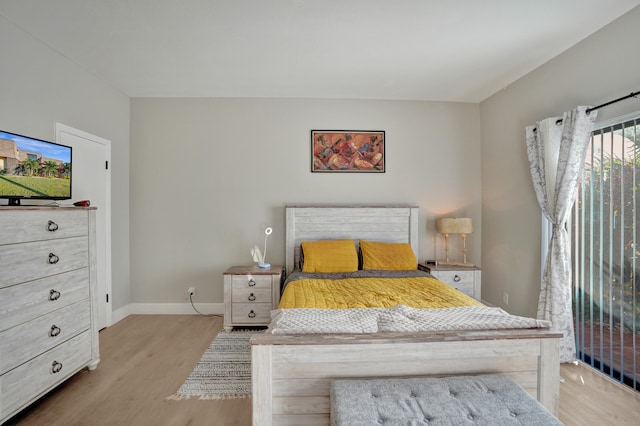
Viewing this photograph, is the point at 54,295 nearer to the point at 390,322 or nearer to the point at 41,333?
the point at 41,333

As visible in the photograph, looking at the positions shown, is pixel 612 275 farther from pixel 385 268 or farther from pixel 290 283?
pixel 290 283

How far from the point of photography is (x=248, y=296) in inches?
124

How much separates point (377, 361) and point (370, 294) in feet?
3.32

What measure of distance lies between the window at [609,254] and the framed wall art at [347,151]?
78.6 inches

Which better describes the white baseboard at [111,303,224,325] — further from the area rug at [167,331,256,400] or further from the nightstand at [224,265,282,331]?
the area rug at [167,331,256,400]

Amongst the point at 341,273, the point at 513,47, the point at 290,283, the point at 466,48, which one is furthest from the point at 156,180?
the point at 513,47

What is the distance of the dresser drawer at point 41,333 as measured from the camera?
1.69 metres

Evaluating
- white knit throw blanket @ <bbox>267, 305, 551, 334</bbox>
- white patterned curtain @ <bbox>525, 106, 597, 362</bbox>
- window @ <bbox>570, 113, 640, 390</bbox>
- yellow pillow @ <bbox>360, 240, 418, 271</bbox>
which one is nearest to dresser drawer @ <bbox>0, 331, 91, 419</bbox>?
white knit throw blanket @ <bbox>267, 305, 551, 334</bbox>

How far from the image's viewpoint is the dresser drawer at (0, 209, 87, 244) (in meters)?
1.74

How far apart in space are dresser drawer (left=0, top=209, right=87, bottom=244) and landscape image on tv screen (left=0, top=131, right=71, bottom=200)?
9.2 inches

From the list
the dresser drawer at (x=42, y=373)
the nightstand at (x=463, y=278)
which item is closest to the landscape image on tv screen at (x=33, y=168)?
the dresser drawer at (x=42, y=373)

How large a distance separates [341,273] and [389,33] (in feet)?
7.40

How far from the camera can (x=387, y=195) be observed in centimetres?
377

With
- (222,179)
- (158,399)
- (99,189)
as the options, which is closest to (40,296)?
(158,399)
